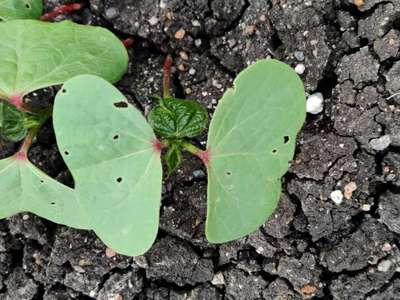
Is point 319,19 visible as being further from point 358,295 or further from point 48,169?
point 48,169

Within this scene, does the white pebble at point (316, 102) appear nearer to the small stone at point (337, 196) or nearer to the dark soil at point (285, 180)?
the dark soil at point (285, 180)

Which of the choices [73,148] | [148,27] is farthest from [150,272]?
[148,27]

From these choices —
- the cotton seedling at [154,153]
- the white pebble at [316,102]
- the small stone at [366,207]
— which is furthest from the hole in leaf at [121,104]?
the small stone at [366,207]

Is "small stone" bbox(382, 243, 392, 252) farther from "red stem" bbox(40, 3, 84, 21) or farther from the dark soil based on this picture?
"red stem" bbox(40, 3, 84, 21)

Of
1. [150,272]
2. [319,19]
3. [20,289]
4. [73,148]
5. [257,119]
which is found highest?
[319,19]

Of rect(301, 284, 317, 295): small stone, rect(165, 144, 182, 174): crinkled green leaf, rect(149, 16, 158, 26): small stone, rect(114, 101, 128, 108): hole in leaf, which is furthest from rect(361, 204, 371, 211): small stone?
rect(149, 16, 158, 26): small stone

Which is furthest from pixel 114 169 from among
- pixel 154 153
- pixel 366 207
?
pixel 366 207
